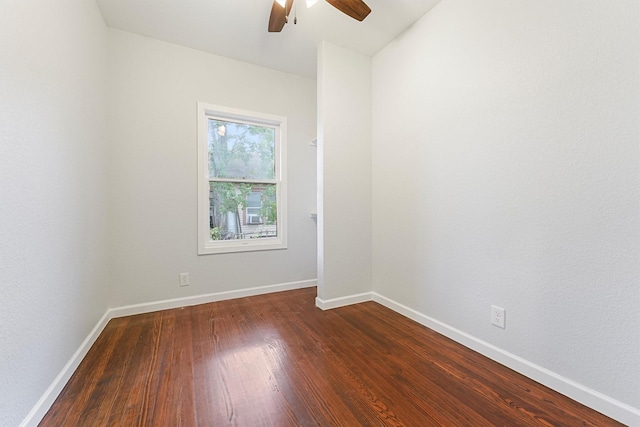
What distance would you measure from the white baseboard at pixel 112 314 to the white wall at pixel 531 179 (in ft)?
5.14

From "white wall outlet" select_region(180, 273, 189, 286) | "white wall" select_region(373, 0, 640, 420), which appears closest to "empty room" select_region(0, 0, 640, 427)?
"white wall" select_region(373, 0, 640, 420)

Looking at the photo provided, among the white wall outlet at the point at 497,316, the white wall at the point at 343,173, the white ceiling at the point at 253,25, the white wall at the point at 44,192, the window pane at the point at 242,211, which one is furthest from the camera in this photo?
the window pane at the point at 242,211

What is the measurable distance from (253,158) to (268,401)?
2408 millimetres

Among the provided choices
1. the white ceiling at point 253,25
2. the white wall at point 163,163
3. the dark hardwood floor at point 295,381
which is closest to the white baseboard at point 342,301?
the dark hardwood floor at point 295,381

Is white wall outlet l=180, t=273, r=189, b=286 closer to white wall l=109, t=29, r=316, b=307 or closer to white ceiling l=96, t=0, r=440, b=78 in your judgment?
white wall l=109, t=29, r=316, b=307

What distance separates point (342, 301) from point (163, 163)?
2.24 meters

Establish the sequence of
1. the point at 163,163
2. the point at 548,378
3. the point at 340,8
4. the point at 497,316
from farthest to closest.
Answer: the point at 163,163 < the point at 340,8 < the point at 497,316 < the point at 548,378

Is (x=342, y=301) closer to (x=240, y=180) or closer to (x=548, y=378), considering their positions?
(x=548, y=378)

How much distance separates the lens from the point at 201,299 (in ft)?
8.92

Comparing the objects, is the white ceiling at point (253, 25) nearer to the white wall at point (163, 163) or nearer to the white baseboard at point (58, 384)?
the white wall at point (163, 163)

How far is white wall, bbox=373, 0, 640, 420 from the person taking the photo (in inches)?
48.4

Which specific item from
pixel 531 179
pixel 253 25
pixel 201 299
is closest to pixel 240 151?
pixel 253 25

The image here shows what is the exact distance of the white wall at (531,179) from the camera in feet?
4.03

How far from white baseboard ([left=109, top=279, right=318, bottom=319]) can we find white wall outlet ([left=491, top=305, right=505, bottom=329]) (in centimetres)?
201
